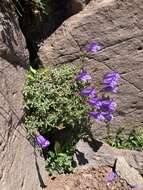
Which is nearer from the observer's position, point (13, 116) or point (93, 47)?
point (13, 116)

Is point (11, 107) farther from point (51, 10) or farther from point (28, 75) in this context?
point (51, 10)

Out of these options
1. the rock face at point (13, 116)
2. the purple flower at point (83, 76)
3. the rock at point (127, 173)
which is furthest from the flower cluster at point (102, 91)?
the rock at point (127, 173)

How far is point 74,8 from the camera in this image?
4750 millimetres

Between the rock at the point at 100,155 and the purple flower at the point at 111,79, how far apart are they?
1.94ft

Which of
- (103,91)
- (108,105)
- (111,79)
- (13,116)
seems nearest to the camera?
(13,116)

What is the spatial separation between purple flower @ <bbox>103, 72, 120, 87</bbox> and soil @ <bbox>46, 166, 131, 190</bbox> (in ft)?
2.39

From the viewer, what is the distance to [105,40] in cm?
473

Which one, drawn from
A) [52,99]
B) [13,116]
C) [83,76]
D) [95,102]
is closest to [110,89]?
[95,102]

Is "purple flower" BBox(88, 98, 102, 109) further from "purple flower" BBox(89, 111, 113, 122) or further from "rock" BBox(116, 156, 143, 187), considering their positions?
"rock" BBox(116, 156, 143, 187)

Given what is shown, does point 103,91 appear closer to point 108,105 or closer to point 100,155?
point 108,105

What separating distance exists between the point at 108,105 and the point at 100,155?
18.0 inches

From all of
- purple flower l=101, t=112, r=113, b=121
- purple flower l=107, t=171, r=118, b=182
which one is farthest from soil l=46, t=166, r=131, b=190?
purple flower l=101, t=112, r=113, b=121

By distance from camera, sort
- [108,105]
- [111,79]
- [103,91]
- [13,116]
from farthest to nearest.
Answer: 1. [103,91]
2. [108,105]
3. [111,79]
4. [13,116]

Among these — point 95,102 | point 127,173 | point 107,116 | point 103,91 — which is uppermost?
point 95,102
